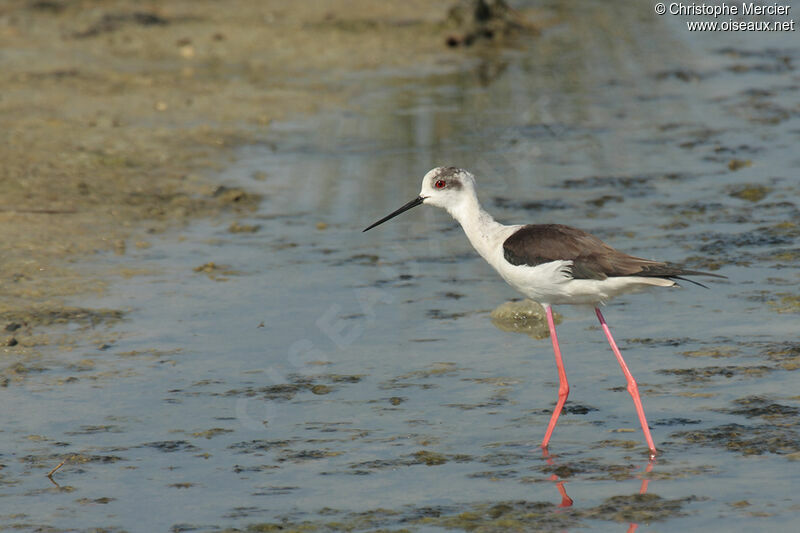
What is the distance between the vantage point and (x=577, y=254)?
5789mm

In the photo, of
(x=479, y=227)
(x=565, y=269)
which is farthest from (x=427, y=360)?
(x=565, y=269)

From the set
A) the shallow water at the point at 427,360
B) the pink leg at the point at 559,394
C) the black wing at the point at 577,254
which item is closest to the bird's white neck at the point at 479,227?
the black wing at the point at 577,254

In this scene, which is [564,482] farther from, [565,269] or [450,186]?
[450,186]

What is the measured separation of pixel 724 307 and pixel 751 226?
153 cm

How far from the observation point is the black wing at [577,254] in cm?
556

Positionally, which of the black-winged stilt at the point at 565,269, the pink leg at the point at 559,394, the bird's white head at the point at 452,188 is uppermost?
the bird's white head at the point at 452,188

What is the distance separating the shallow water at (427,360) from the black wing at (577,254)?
69cm

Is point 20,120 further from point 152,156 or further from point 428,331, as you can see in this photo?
point 428,331

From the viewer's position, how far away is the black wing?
5562 mm

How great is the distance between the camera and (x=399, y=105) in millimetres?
12391

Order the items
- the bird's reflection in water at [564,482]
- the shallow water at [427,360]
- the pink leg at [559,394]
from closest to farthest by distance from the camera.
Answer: the bird's reflection in water at [564,482], the shallow water at [427,360], the pink leg at [559,394]

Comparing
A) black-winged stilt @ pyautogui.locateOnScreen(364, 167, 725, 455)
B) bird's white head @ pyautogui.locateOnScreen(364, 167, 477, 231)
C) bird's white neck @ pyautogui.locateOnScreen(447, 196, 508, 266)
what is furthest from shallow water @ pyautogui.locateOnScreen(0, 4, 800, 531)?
bird's white head @ pyautogui.locateOnScreen(364, 167, 477, 231)

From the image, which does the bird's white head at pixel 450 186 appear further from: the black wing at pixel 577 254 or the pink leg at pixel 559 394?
the pink leg at pixel 559 394

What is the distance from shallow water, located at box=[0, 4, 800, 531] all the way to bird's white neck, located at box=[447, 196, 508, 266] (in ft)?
2.05
